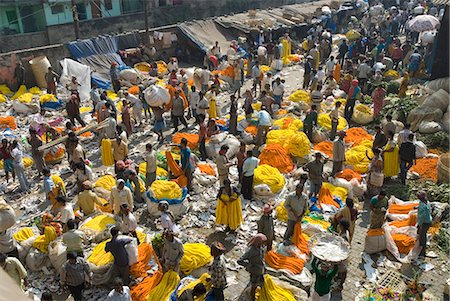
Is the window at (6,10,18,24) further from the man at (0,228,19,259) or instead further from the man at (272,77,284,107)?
the man at (0,228,19,259)

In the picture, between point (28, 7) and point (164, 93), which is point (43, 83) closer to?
point (164, 93)

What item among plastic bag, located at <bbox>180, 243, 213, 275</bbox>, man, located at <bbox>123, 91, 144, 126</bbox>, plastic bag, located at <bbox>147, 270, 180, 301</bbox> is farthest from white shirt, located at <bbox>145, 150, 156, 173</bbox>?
man, located at <bbox>123, 91, 144, 126</bbox>

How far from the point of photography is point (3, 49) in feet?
71.3

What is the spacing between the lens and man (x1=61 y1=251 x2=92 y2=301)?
6.43 m

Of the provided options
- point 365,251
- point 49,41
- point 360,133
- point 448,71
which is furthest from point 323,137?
point 49,41

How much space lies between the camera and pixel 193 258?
737cm

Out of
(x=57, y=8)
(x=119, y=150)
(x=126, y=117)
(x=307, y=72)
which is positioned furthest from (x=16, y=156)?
(x=57, y=8)

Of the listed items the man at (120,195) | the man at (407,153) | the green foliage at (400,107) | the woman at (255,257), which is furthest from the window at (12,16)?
the woman at (255,257)

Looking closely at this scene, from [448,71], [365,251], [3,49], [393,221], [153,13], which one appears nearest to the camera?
[365,251]

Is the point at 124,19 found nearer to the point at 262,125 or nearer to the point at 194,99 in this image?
the point at 194,99

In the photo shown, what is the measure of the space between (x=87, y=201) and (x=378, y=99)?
9131 millimetres

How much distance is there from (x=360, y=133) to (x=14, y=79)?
13032 millimetres

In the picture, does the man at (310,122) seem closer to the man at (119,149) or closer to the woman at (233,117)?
the woman at (233,117)

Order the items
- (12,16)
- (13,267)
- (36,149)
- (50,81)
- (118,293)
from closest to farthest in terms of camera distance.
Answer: (118,293)
(13,267)
(36,149)
(50,81)
(12,16)
